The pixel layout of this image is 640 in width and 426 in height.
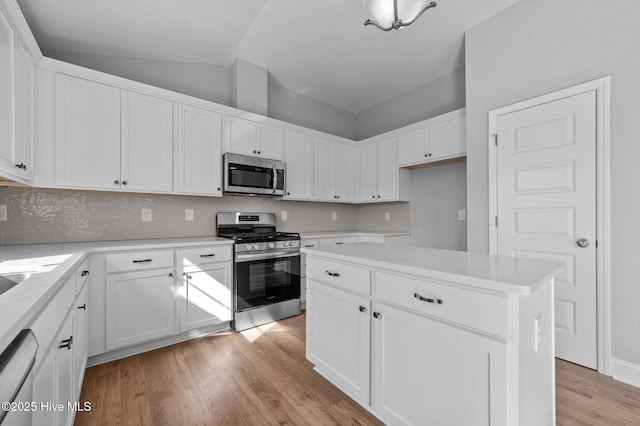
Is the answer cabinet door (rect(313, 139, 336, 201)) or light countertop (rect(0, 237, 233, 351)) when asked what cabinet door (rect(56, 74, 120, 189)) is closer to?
light countertop (rect(0, 237, 233, 351))

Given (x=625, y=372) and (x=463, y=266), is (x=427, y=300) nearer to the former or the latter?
(x=463, y=266)

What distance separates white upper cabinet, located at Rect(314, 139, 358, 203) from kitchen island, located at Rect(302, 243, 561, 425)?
2341 millimetres

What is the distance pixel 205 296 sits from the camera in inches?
105

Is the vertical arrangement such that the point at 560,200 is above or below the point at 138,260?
above

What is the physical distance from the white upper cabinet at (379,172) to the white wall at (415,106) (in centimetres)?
55

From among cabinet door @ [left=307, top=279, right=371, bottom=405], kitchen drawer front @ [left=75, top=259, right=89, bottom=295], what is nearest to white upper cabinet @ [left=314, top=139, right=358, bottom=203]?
cabinet door @ [left=307, top=279, right=371, bottom=405]

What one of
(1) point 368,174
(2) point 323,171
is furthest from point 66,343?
(1) point 368,174

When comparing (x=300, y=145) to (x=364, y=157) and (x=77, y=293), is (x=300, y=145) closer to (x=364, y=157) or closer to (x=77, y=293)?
(x=364, y=157)

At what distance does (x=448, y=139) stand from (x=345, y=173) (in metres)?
1.53

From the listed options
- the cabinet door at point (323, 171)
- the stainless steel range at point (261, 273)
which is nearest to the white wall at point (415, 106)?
the cabinet door at point (323, 171)

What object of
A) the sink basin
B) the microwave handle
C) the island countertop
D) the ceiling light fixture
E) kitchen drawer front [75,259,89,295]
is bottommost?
kitchen drawer front [75,259,89,295]

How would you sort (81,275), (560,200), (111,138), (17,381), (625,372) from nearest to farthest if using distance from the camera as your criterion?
(17,381) < (81,275) < (625,372) < (560,200) < (111,138)

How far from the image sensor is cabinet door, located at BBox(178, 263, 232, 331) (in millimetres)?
2572

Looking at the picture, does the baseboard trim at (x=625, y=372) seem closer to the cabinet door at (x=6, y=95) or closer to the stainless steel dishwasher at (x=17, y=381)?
the stainless steel dishwasher at (x=17, y=381)
